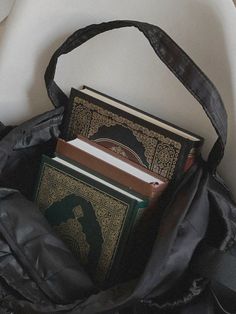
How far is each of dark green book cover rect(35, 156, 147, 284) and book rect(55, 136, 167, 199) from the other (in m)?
0.02

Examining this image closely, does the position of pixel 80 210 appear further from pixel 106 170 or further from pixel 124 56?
pixel 124 56

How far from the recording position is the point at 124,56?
796 mm

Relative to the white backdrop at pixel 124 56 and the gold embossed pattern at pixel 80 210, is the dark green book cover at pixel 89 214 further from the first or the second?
the white backdrop at pixel 124 56

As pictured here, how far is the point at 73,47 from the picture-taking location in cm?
79

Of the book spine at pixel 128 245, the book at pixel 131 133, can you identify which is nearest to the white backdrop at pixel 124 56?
the book at pixel 131 133

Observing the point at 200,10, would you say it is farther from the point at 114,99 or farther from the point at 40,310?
the point at 40,310

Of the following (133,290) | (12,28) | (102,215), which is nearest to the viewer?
(133,290)

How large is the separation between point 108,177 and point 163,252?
0.50ft

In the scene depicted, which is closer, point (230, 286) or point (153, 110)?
point (230, 286)

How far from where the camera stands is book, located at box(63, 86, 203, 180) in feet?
2.34

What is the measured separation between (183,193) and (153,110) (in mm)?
156

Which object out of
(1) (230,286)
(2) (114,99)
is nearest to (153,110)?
(2) (114,99)

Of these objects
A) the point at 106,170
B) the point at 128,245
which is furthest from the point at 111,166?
the point at 128,245

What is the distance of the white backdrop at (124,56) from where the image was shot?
0.72 m
